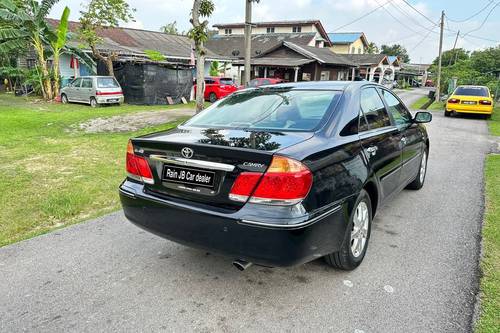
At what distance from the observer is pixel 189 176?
2.78 metres

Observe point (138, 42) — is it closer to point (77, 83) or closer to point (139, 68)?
point (139, 68)

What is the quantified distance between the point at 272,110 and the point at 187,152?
45.0 inches

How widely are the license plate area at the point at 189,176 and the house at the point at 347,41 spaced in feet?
185

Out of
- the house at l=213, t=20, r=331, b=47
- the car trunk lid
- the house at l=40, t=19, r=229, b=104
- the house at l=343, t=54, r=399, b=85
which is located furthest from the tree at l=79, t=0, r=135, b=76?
the house at l=343, t=54, r=399, b=85

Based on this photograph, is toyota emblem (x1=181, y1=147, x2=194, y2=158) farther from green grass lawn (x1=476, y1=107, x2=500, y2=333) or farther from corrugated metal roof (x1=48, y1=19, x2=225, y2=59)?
corrugated metal roof (x1=48, y1=19, x2=225, y2=59)

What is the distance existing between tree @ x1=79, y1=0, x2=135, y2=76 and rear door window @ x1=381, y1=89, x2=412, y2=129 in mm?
19253

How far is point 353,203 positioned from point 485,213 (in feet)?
8.82

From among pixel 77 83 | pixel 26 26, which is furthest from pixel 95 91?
pixel 26 26

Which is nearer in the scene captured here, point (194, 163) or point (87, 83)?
point (194, 163)

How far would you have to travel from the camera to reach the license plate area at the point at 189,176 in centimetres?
269

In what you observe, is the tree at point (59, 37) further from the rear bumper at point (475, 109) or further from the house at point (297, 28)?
the house at point (297, 28)

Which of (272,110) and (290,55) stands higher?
(290,55)

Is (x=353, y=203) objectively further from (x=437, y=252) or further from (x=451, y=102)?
(x=451, y=102)

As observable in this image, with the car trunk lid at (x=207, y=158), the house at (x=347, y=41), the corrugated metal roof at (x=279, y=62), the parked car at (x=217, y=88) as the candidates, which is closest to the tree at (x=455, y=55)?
the house at (x=347, y=41)
